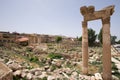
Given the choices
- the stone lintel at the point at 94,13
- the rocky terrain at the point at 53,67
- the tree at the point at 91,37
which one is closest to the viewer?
the stone lintel at the point at 94,13

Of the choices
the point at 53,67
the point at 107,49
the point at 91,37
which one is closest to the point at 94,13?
the point at 107,49

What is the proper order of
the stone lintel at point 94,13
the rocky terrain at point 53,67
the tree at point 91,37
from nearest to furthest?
the stone lintel at point 94,13 → the rocky terrain at point 53,67 → the tree at point 91,37

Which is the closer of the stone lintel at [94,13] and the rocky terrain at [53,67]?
the stone lintel at [94,13]

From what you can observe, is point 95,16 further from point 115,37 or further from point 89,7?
point 115,37

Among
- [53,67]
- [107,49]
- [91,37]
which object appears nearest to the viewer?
[107,49]

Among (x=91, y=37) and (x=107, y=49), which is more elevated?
(x=91, y=37)

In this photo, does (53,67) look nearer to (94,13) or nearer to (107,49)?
(107,49)

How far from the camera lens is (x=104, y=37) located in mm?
9508

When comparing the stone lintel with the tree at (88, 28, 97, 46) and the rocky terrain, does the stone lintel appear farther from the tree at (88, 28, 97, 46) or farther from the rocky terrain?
the tree at (88, 28, 97, 46)

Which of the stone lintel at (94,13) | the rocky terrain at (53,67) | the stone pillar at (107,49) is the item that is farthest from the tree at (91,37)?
the stone pillar at (107,49)

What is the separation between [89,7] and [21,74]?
303 inches

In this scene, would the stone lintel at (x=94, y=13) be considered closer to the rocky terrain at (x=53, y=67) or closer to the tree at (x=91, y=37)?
the rocky terrain at (x=53, y=67)

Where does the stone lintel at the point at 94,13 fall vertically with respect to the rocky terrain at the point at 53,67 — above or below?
above

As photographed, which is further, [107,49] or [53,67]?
[53,67]
